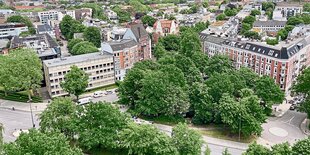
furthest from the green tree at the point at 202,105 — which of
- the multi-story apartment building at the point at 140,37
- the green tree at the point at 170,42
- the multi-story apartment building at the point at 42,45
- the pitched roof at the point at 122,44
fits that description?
the green tree at the point at 170,42

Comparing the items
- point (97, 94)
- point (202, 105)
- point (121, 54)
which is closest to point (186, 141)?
point (202, 105)

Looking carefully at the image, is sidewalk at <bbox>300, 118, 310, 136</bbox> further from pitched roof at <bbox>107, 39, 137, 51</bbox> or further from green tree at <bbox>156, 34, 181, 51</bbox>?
green tree at <bbox>156, 34, 181, 51</bbox>

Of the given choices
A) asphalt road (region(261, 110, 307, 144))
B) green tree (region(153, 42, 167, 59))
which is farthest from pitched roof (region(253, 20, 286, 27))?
asphalt road (region(261, 110, 307, 144))

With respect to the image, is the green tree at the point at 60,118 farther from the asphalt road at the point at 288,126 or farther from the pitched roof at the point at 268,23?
the pitched roof at the point at 268,23

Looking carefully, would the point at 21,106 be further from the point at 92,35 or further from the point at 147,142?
A: the point at 92,35

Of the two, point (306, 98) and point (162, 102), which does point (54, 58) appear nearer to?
point (162, 102)
